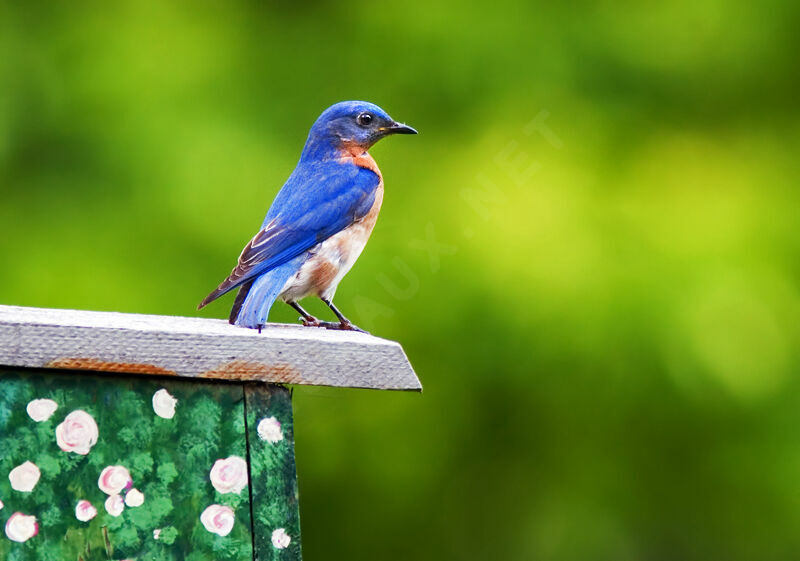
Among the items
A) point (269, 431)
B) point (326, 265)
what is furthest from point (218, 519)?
point (326, 265)

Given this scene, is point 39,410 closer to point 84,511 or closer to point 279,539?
point 84,511

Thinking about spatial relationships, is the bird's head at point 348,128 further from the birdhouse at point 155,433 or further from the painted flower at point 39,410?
the painted flower at point 39,410

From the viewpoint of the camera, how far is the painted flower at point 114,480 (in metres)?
2.87

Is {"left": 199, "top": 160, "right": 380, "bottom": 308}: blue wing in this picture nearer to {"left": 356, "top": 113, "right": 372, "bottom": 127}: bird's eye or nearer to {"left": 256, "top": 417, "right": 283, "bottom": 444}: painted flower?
{"left": 356, "top": 113, "right": 372, "bottom": 127}: bird's eye

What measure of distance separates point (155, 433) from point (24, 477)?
11.9 inches

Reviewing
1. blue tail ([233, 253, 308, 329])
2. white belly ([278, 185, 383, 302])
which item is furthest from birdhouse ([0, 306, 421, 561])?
white belly ([278, 185, 383, 302])

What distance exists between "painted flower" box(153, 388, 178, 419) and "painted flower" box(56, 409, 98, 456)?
14 centimetres

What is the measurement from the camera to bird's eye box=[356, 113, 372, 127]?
14.1ft

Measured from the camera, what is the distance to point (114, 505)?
287cm

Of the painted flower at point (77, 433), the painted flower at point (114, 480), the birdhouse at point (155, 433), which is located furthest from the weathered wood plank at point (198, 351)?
the painted flower at point (114, 480)

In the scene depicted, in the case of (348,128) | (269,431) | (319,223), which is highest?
(348,128)

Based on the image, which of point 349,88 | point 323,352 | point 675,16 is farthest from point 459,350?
point 323,352

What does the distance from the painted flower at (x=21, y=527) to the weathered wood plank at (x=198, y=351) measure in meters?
0.34

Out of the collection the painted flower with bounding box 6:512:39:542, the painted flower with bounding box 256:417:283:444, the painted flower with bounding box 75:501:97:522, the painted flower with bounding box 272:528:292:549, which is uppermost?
the painted flower with bounding box 256:417:283:444
